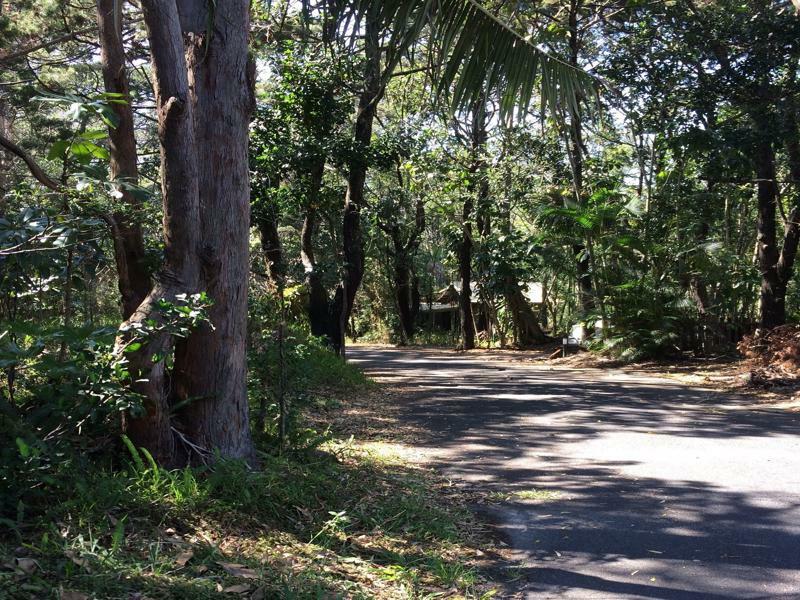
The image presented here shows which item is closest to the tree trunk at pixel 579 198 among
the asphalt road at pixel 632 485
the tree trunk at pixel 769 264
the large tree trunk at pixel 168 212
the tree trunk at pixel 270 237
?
the tree trunk at pixel 769 264

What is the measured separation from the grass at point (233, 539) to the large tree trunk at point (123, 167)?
1309mm

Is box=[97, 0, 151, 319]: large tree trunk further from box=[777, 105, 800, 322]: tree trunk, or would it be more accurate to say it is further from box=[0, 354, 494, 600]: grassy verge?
box=[777, 105, 800, 322]: tree trunk

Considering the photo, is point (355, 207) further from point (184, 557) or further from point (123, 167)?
point (184, 557)

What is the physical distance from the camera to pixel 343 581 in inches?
170

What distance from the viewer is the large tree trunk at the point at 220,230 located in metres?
5.64

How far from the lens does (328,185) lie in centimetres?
1827

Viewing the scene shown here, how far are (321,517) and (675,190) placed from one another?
1606 cm

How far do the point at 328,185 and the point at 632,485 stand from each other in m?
12.9

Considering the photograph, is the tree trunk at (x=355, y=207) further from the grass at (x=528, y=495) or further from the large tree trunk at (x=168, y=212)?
the grass at (x=528, y=495)

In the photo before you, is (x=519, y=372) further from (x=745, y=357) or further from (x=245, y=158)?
(x=245, y=158)

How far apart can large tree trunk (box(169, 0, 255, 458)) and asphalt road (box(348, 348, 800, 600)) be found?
2232 millimetres

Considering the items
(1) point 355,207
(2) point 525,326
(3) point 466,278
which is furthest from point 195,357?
(3) point 466,278

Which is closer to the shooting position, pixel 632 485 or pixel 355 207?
pixel 632 485

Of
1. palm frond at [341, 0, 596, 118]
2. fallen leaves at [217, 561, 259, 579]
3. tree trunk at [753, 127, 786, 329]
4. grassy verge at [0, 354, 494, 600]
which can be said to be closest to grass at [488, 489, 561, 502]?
grassy verge at [0, 354, 494, 600]
